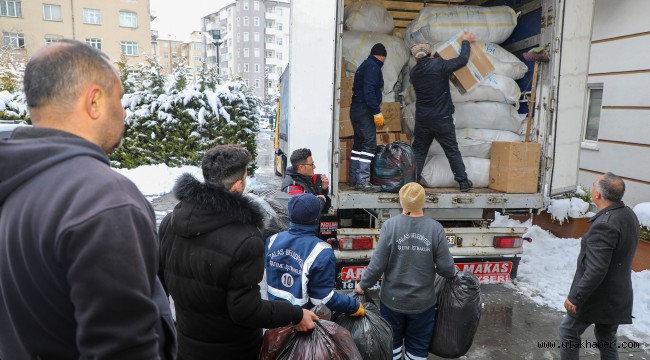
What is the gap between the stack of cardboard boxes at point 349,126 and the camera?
4.95m

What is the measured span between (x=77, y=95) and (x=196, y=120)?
823cm

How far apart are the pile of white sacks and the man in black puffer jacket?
10.5ft

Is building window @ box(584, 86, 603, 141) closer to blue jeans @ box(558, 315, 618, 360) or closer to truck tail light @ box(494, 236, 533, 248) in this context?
truck tail light @ box(494, 236, 533, 248)

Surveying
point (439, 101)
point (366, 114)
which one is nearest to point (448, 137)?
point (439, 101)

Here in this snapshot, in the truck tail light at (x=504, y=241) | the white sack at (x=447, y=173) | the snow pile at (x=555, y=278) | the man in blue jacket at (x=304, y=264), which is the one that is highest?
the white sack at (x=447, y=173)

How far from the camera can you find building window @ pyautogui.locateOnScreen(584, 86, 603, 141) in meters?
6.95

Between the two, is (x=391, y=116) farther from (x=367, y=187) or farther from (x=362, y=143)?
(x=367, y=187)

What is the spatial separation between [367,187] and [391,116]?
1.23 meters

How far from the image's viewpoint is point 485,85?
194 inches

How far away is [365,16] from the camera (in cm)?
524

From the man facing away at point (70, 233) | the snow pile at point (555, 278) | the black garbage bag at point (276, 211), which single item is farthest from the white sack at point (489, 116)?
the man facing away at point (70, 233)

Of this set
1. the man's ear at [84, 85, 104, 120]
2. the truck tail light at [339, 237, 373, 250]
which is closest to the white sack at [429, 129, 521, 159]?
the truck tail light at [339, 237, 373, 250]

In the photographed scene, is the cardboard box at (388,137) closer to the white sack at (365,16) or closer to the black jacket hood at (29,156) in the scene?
the white sack at (365,16)

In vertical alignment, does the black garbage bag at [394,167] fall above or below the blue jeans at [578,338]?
above
